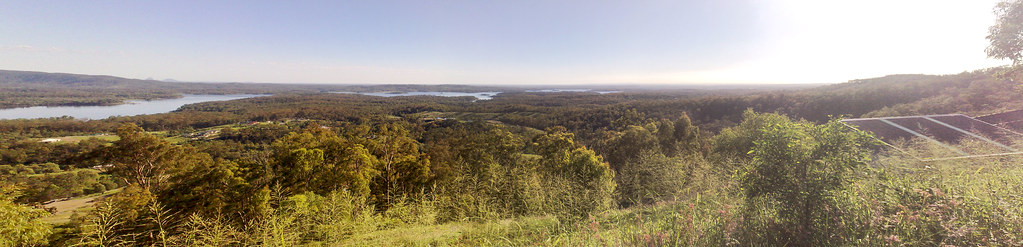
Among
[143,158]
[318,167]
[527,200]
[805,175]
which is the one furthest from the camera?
[318,167]

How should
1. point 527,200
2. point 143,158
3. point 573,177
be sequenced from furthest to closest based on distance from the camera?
point 573,177, point 143,158, point 527,200

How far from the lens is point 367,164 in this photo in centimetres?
1207

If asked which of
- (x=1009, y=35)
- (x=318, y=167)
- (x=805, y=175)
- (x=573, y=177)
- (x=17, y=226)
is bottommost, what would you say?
(x=573, y=177)

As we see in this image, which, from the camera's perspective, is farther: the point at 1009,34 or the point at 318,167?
the point at 318,167

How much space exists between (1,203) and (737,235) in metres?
11.5

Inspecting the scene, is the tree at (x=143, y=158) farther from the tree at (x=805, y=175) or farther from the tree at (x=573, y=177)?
the tree at (x=805, y=175)

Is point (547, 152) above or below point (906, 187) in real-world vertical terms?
below

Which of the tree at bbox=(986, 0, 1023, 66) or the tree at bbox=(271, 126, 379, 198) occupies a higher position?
the tree at bbox=(986, 0, 1023, 66)

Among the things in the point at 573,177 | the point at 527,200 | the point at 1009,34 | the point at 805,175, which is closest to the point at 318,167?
the point at 527,200

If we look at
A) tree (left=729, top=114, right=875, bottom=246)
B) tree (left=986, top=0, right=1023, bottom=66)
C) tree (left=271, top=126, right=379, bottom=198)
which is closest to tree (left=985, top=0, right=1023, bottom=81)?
tree (left=986, top=0, right=1023, bottom=66)

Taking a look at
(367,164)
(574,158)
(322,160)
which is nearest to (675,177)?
(574,158)

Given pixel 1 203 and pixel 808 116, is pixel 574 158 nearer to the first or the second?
pixel 1 203

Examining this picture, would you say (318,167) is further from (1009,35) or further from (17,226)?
(1009,35)

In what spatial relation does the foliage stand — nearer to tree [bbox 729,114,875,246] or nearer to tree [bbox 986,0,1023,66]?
tree [bbox 729,114,875,246]
